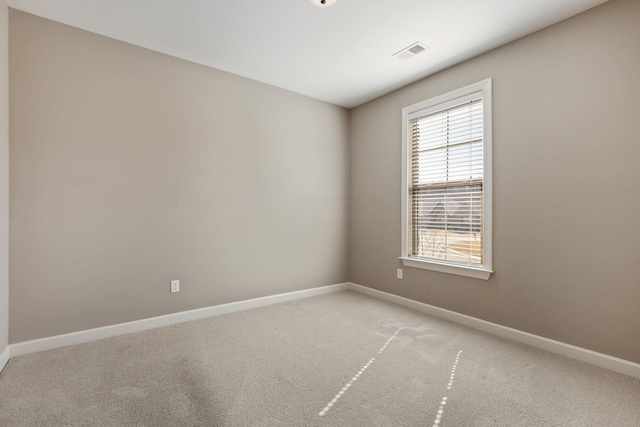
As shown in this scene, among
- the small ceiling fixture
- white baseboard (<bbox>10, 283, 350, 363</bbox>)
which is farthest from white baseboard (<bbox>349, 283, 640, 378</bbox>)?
the small ceiling fixture

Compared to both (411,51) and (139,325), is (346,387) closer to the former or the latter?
(139,325)

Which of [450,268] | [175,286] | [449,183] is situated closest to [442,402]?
[450,268]

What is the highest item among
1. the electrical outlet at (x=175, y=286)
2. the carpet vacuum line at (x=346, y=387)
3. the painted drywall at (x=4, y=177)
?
the painted drywall at (x=4, y=177)

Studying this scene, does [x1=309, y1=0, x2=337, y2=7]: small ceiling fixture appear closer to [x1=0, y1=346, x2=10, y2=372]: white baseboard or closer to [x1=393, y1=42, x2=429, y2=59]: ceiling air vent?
[x1=393, y1=42, x2=429, y2=59]: ceiling air vent

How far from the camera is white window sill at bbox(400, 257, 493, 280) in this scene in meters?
2.90

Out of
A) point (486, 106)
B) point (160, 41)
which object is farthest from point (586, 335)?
point (160, 41)

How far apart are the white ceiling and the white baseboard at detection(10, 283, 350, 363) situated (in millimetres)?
2583

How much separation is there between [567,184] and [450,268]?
4.17 feet

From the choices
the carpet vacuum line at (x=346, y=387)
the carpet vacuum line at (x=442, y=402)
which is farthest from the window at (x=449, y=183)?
the carpet vacuum line at (x=346, y=387)

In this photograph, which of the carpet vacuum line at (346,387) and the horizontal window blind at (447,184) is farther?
the horizontal window blind at (447,184)

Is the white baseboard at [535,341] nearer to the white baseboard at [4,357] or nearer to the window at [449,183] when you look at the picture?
the window at [449,183]

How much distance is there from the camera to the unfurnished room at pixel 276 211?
1922mm

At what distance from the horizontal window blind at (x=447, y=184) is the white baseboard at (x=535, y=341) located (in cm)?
56

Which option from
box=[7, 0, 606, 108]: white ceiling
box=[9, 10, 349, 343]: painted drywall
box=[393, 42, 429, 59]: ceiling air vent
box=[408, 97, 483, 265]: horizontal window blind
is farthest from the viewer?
box=[408, 97, 483, 265]: horizontal window blind
